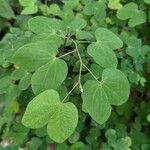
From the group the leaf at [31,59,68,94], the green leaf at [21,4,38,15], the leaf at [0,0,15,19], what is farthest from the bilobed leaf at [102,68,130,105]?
the leaf at [0,0,15,19]

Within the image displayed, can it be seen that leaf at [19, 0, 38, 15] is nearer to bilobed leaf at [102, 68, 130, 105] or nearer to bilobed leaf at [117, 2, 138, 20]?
bilobed leaf at [117, 2, 138, 20]

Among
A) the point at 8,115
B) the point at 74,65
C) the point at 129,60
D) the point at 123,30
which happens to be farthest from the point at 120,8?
the point at 8,115

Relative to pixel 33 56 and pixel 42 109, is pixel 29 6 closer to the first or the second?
pixel 33 56

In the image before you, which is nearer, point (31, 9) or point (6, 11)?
point (31, 9)

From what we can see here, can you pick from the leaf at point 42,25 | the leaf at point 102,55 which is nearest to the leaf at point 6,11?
the leaf at point 42,25

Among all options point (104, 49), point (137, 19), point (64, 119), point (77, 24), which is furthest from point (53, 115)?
point (137, 19)

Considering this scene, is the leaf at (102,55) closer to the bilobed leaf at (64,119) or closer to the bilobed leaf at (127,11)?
the bilobed leaf at (64,119)
